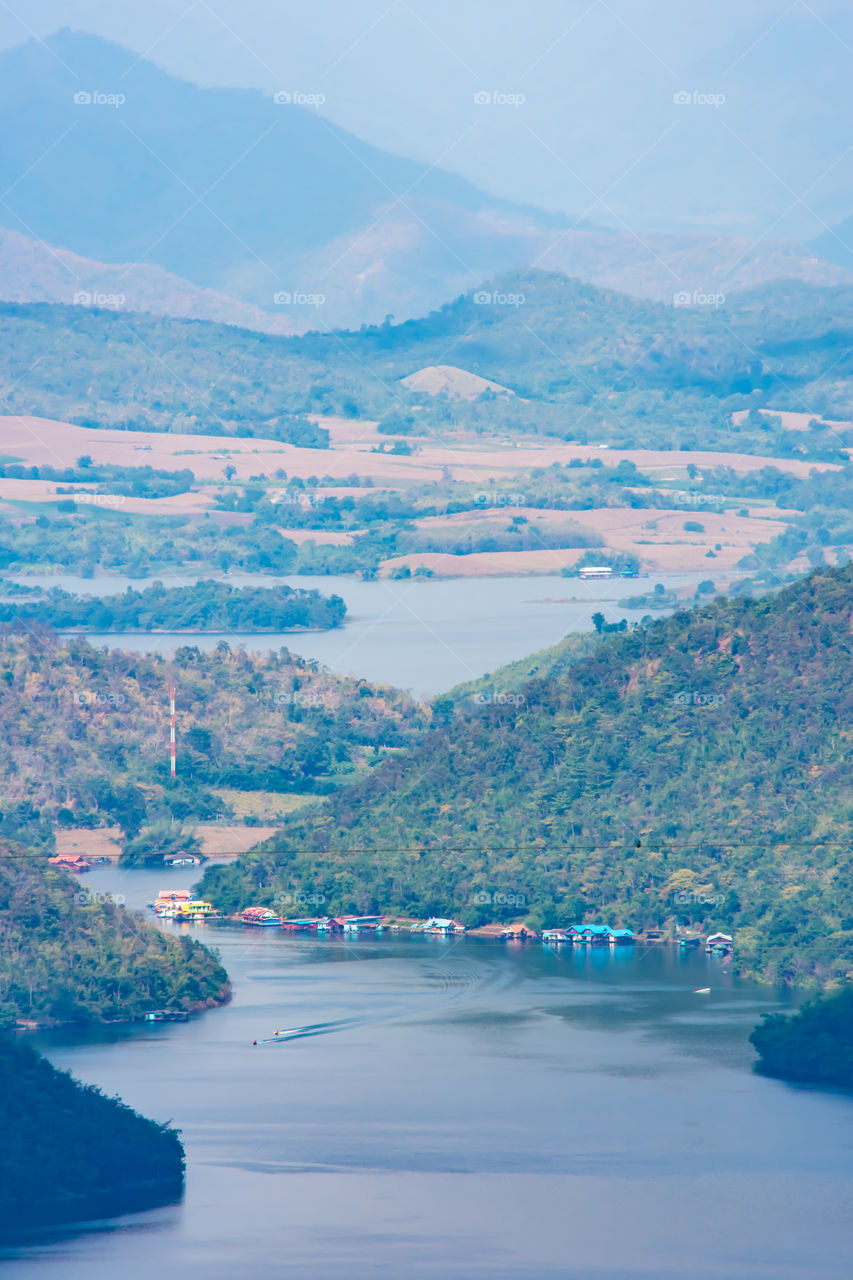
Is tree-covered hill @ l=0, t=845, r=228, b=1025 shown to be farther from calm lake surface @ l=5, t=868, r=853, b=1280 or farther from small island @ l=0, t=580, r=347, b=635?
small island @ l=0, t=580, r=347, b=635

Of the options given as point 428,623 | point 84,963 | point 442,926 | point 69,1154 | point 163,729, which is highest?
point 428,623

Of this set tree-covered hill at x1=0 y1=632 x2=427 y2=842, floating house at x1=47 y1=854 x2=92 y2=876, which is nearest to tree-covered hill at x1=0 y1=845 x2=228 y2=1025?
floating house at x1=47 y1=854 x2=92 y2=876

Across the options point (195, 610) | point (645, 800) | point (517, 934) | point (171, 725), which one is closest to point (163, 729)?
point (171, 725)

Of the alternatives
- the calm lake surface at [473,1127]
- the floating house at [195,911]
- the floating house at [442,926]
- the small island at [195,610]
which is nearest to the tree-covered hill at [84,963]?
the calm lake surface at [473,1127]

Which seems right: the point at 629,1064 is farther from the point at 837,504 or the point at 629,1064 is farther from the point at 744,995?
the point at 837,504

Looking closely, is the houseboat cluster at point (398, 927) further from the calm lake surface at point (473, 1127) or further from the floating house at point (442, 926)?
the calm lake surface at point (473, 1127)

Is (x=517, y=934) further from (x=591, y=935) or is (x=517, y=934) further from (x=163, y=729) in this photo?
(x=163, y=729)
